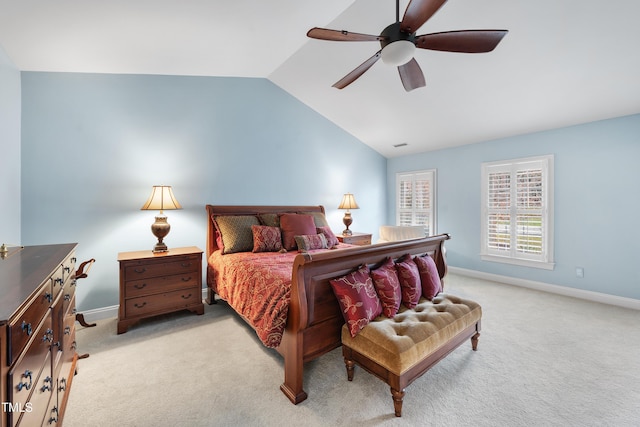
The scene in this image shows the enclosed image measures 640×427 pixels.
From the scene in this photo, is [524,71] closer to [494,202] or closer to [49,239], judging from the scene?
[494,202]

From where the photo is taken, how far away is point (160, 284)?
9.75 feet

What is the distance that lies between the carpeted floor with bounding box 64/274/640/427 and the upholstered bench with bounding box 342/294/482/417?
0.70 ft

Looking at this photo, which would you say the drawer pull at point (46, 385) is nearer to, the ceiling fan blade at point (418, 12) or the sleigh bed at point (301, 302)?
the sleigh bed at point (301, 302)

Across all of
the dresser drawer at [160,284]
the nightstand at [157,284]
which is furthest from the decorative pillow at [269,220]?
the dresser drawer at [160,284]

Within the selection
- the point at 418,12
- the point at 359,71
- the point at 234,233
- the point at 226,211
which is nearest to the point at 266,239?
the point at 234,233

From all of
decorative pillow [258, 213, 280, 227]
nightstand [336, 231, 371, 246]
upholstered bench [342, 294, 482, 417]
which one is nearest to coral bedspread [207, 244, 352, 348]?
upholstered bench [342, 294, 482, 417]

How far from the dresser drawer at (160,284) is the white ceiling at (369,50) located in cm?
231

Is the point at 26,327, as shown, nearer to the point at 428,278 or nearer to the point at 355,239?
the point at 428,278

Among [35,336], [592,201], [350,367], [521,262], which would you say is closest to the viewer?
[35,336]

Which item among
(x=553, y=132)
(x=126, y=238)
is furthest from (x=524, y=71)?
(x=126, y=238)

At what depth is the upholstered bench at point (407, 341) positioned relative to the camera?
170 cm

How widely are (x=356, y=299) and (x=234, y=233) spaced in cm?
202

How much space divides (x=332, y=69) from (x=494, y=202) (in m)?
3.36

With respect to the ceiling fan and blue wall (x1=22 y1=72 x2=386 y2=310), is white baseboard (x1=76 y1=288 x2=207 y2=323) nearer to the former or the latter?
blue wall (x1=22 y1=72 x2=386 y2=310)
